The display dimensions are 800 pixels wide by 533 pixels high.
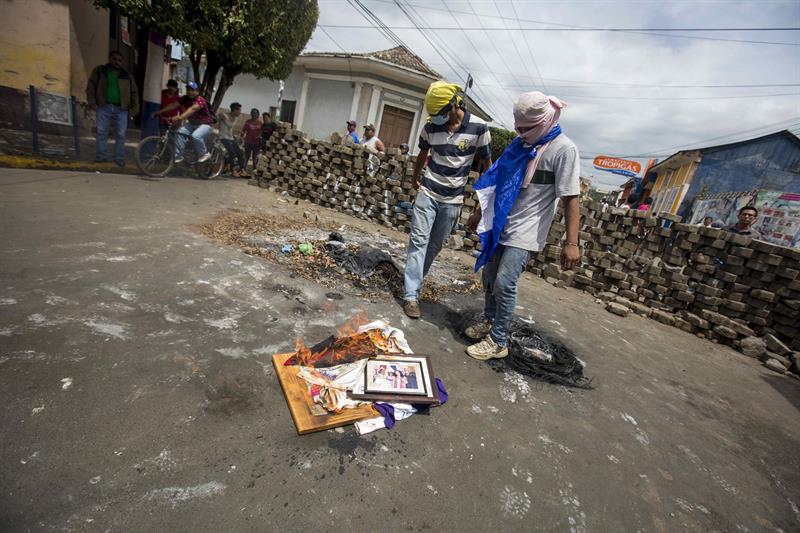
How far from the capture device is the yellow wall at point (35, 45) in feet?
26.2

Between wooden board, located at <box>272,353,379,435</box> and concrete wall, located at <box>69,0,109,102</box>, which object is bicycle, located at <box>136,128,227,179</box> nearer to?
concrete wall, located at <box>69,0,109,102</box>

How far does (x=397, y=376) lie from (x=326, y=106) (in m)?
16.6

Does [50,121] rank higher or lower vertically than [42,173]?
higher

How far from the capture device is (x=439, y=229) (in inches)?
142

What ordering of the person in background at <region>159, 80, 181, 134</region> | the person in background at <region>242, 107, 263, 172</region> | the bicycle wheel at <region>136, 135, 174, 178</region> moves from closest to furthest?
the bicycle wheel at <region>136, 135, 174, 178</region>
the person in background at <region>159, 80, 181, 134</region>
the person in background at <region>242, 107, 263, 172</region>

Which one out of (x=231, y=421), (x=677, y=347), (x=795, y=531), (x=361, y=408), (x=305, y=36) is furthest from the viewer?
(x=305, y=36)

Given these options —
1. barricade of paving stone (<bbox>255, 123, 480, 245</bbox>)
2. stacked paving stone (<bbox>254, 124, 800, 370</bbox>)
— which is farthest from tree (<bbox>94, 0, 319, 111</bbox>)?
stacked paving stone (<bbox>254, 124, 800, 370</bbox>)

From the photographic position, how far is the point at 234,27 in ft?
25.1

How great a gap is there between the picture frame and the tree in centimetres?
823

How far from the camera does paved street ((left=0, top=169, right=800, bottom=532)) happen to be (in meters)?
1.47

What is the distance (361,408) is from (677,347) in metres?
4.44

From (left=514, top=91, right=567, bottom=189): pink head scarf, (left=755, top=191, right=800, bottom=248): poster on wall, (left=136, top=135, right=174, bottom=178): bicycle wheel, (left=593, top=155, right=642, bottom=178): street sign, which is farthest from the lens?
(left=593, top=155, right=642, bottom=178): street sign

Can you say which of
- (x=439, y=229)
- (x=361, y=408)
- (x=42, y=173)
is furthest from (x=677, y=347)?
(x=42, y=173)

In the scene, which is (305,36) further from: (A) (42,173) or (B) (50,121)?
(A) (42,173)
